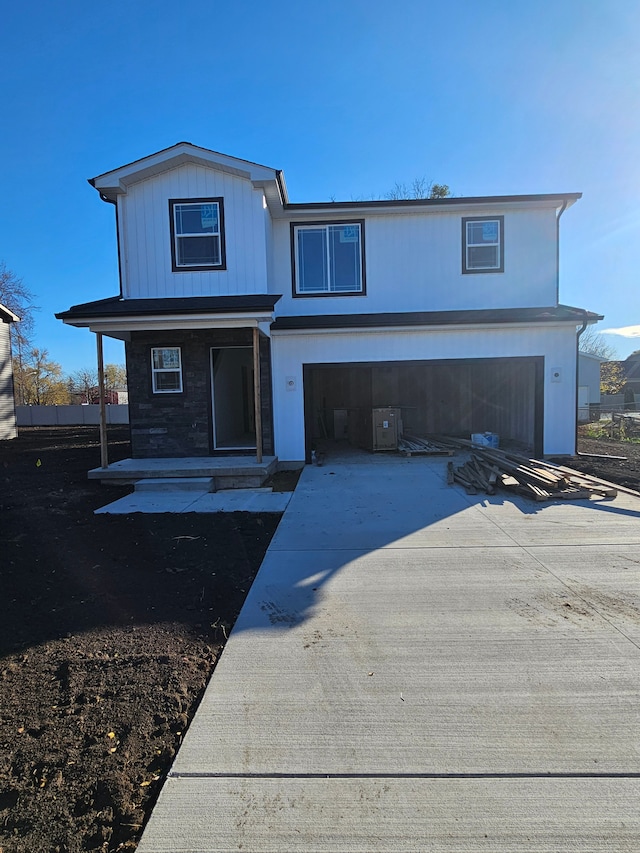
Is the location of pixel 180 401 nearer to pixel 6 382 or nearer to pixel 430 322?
pixel 430 322

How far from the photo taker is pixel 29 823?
204 cm

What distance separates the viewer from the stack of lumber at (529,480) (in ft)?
24.7

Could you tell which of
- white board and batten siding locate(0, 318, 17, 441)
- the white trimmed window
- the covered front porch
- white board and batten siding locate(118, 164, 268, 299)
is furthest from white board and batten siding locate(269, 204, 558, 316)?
white board and batten siding locate(0, 318, 17, 441)

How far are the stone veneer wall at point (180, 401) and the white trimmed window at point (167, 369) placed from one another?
13 cm

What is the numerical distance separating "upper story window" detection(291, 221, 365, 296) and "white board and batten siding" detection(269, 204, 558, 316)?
15 centimetres

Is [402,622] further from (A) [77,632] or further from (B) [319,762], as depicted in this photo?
(A) [77,632]

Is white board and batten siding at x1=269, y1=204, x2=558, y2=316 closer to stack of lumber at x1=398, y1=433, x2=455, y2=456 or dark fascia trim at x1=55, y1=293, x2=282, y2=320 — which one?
dark fascia trim at x1=55, y1=293, x2=282, y2=320

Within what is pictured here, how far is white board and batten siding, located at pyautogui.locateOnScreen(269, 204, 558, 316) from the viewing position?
11492mm

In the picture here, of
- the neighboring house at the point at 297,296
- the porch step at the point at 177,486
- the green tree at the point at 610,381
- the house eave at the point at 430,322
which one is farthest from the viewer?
the green tree at the point at 610,381

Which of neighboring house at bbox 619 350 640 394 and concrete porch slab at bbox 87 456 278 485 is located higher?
neighboring house at bbox 619 350 640 394

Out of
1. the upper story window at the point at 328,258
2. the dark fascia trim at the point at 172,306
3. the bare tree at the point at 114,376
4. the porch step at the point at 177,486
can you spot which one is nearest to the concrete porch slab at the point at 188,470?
the porch step at the point at 177,486

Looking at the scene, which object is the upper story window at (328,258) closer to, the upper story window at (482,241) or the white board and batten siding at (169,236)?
the white board and batten siding at (169,236)

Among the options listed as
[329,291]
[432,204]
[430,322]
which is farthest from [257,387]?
[432,204]

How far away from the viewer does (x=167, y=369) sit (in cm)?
1082
